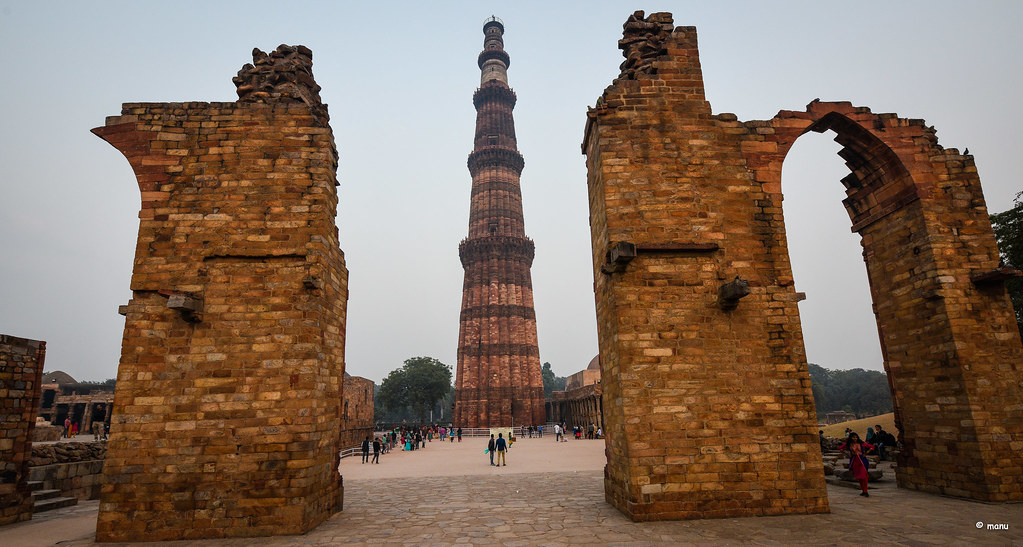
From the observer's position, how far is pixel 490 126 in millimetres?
37906

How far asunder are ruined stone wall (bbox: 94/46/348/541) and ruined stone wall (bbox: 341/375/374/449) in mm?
15015

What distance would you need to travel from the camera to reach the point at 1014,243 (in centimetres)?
1333

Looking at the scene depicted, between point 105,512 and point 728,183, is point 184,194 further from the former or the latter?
point 728,183

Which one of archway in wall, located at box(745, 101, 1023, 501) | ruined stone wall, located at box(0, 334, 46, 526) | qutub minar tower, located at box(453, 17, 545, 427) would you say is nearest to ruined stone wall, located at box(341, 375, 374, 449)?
qutub minar tower, located at box(453, 17, 545, 427)

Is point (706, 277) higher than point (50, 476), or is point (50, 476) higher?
point (706, 277)

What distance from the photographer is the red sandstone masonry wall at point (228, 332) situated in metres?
5.65

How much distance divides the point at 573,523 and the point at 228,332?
4.80 meters

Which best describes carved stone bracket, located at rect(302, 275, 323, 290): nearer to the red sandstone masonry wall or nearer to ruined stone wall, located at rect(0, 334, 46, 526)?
the red sandstone masonry wall

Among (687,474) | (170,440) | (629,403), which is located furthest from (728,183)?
(170,440)

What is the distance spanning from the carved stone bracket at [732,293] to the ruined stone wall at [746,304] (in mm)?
29

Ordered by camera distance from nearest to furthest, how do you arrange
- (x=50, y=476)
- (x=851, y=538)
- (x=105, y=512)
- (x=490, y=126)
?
(x=851, y=538) → (x=105, y=512) → (x=50, y=476) → (x=490, y=126)

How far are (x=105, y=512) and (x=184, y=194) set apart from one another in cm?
387

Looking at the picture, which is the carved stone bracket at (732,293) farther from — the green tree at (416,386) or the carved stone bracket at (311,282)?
the green tree at (416,386)

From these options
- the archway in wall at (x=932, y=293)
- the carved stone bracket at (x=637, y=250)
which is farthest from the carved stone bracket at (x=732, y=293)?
the archway in wall at (x=932, y=293)
